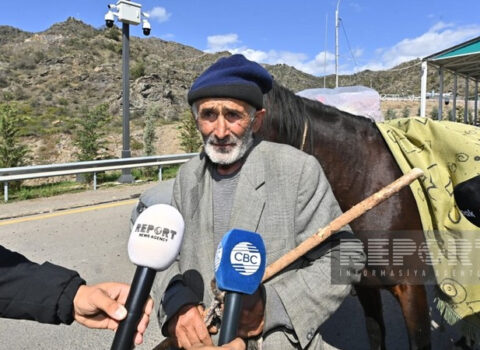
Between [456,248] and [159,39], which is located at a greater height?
[159,39]

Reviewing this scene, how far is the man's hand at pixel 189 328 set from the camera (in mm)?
1271

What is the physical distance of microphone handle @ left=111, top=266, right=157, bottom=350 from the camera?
0.93m

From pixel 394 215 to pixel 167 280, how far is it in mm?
1448

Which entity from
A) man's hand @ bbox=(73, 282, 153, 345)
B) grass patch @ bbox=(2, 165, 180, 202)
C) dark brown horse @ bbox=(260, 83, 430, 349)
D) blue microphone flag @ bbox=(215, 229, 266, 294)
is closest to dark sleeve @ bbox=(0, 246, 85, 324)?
man's hand @ bbox=(73, 282, 153, 345)

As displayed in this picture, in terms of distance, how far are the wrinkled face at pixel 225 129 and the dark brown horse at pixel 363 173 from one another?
71cm

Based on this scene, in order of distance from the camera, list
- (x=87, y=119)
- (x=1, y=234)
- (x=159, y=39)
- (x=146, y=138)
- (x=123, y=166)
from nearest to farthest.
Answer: (x=1, y=234), (x=123, y=166), (x=87, y=119), (x=146, y=138), (x=159, y=39)

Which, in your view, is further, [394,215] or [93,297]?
[394,215]

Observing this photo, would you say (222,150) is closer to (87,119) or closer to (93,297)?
(93,297)

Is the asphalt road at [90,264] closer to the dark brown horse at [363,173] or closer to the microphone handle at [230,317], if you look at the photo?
the dark brown horse at [363,173]

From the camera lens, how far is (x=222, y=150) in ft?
5.33

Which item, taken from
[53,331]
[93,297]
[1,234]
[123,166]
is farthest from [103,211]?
[93,297]

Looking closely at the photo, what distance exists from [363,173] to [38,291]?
185 centimetres

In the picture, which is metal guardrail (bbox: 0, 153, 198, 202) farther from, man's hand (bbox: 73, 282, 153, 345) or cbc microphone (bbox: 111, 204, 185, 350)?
cbc microphone (bbox: 111, 204, 185, 350)

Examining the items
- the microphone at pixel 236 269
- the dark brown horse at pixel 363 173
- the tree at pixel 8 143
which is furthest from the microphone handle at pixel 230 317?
the tree at pixel 8 143
